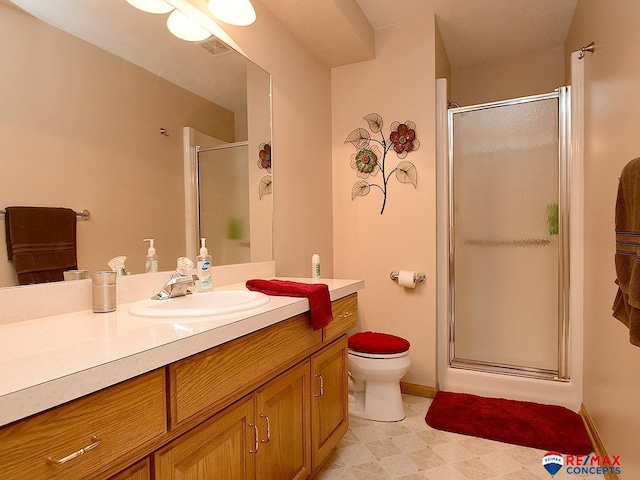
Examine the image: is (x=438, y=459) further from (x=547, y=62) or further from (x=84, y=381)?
(x=547, y=62)

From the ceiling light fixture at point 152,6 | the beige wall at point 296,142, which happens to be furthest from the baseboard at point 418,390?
the ceiling light fixture at point 152,6

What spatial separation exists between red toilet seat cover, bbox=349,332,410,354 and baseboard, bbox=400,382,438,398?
50 centimetres

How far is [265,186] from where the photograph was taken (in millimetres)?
2020

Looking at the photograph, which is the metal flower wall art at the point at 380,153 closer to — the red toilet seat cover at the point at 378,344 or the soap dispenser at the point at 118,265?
the red toilet seat cover at the point at 378,344

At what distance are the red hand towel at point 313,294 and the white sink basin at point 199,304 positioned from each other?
65 millimetres

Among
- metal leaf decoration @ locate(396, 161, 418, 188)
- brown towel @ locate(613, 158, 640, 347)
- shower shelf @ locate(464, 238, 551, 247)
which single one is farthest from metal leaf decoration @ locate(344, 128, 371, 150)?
brown towel @ locate(613, 158, 640, 347)

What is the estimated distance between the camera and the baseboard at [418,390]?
2496 mm

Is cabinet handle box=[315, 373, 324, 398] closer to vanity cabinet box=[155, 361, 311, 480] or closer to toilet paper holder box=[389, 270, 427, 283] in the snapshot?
vanity cabinet box=[155, 361, 311, 480]

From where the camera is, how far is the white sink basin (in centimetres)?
107

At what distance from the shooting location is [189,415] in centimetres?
89

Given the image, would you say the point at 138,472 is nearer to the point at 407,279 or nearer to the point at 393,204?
the point at 407,279

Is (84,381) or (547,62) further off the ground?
(547,62)

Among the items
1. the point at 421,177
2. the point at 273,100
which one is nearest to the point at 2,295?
the point at 273,100

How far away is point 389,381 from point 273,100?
5.71ft
